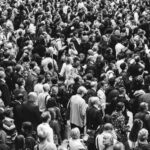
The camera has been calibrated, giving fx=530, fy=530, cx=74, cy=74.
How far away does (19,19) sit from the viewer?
76.2ft

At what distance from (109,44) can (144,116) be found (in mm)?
8422

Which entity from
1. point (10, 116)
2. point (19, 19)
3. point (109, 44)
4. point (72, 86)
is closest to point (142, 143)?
point (10, 116)

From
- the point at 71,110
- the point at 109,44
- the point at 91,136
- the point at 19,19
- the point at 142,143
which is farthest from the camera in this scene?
the point at 19,19

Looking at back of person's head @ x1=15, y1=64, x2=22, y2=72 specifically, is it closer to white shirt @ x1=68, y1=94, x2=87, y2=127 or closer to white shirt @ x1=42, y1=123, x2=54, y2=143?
white shirt @ x1=68, y1=94, x2=87, y2=127

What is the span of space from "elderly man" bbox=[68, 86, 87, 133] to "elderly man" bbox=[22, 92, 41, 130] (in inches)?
51.4

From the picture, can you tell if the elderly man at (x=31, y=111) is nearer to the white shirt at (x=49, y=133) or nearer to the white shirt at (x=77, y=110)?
the white shirt at (x=49, y=133)

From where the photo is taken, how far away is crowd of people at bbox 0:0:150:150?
10.9 m

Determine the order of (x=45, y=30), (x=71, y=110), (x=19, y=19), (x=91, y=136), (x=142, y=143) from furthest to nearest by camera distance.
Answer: (x=19, y=19)
(x=45, y=30)
(x=71, y=110)
(x=91, y=136)
(x=142, y=143)

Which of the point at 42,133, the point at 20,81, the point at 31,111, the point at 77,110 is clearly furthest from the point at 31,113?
the point at 20,81

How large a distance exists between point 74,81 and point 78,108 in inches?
78.8

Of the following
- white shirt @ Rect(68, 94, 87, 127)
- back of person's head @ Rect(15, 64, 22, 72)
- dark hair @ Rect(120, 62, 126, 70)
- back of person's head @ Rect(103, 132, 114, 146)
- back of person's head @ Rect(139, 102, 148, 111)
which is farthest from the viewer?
dark hair @ Rect(120, 62, 126, 70)

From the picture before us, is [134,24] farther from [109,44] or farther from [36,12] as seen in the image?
[36,12]

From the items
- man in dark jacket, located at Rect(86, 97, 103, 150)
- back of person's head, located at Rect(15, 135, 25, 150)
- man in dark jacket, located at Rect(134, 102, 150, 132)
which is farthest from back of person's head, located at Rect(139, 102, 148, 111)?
back of person's head, located at Rect(15, 135, 25, 150)

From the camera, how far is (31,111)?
39.9ft
